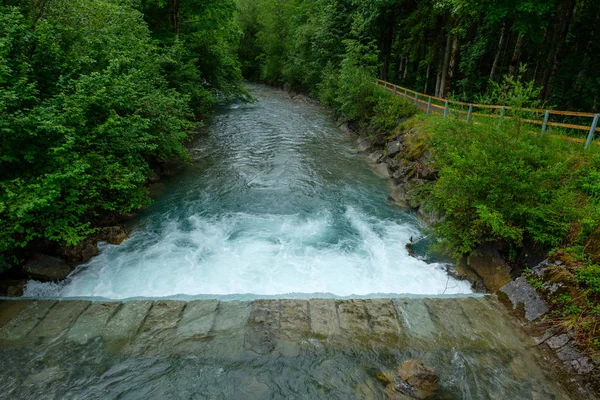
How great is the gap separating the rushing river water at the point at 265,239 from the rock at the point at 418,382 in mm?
2674

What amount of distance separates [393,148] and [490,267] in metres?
8.67

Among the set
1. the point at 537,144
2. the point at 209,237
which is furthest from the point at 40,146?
the point at 537,144

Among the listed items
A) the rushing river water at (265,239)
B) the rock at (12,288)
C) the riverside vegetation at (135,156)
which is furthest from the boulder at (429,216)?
the rock at (12,288)

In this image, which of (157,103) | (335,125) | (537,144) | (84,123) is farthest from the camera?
(335,125)

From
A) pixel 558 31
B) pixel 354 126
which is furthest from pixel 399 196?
pixel 558 31

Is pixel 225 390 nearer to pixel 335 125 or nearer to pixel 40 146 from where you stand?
pixel 40 146

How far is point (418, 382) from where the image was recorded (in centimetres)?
486

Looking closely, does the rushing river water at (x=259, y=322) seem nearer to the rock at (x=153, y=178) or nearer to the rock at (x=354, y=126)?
the rock at (x=153, y=178)

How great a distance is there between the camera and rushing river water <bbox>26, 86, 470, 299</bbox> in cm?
784

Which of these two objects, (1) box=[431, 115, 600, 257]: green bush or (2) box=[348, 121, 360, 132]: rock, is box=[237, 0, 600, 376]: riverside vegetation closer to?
(1) box=[431, 115, 600, 257]: green bush

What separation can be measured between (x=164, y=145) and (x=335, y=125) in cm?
1425

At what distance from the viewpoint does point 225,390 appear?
4.90 meters

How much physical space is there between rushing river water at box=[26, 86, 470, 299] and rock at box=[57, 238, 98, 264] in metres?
0.23

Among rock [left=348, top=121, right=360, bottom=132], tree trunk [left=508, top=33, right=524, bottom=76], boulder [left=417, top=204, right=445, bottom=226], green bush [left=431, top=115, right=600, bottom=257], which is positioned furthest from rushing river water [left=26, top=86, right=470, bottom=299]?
tree trunk [left=508, top=33, right=524, bottom=76]
